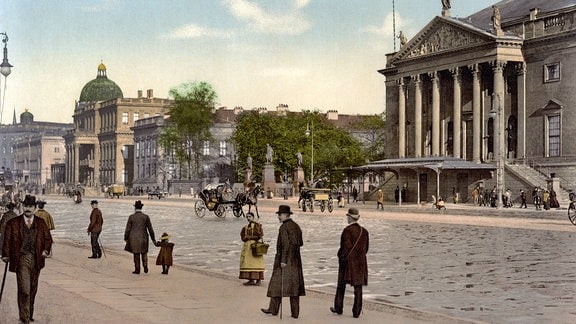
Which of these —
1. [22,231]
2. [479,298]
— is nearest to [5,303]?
[22,231]

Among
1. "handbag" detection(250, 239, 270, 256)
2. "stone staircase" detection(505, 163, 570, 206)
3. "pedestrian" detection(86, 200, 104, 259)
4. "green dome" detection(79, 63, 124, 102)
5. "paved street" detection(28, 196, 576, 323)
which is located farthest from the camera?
"green dome" detection(79, 63, 124, 102)

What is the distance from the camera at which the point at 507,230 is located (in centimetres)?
3472

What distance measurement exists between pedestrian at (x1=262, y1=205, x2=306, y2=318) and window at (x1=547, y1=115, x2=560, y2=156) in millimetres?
53661

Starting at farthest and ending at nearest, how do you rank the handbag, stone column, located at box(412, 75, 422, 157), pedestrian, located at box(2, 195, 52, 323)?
stone column, located at box(412, 75, 422, 157), the handbag, pedestrian, located at box(2, 195, 52, 323)

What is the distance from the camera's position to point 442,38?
72312 millimetres

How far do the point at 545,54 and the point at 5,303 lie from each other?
184ft

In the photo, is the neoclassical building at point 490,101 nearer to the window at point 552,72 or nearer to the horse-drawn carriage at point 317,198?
the window at point 552,72

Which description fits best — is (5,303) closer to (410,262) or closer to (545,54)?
(410,262)

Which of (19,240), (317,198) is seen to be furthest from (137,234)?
(317,198)

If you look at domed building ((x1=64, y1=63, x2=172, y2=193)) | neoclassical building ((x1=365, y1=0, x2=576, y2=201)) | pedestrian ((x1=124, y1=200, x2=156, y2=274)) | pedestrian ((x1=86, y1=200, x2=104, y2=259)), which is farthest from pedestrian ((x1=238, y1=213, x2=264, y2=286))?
domed building ((x1=64, y1=63, x2=172, y2=193))

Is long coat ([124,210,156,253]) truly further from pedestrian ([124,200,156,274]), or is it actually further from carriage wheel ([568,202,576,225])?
carriage wheel ([568,202,576,225])

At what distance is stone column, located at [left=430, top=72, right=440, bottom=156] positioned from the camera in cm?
7331

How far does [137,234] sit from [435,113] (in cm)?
5700

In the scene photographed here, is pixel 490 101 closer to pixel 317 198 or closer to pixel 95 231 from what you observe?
pixel 317 198
